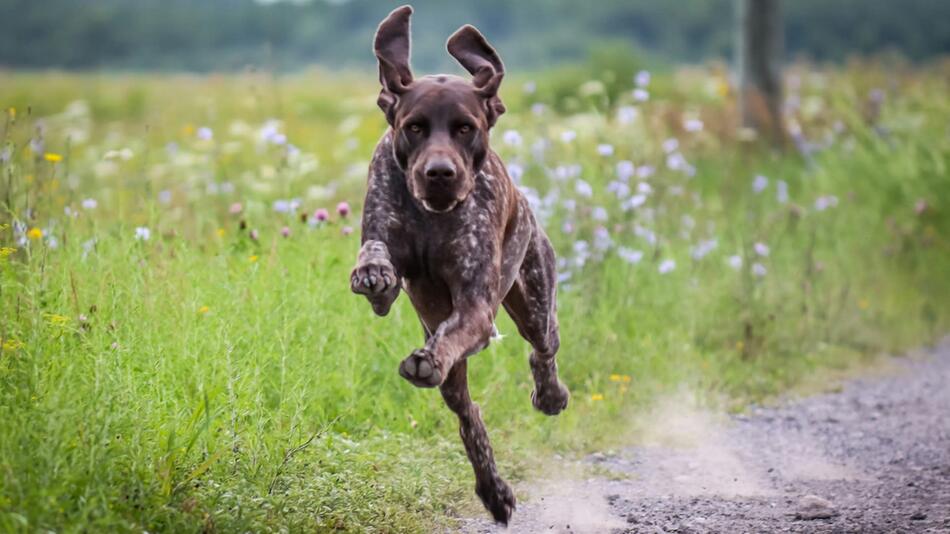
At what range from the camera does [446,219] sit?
4434 millimetres

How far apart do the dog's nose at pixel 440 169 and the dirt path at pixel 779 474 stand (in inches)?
72.2

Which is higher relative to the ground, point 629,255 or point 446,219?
point 446,219

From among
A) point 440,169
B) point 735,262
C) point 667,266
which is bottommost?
point 735,262

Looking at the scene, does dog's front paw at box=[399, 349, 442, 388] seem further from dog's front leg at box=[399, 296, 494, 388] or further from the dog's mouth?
the dog's mouth

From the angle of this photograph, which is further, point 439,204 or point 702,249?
point 702,249

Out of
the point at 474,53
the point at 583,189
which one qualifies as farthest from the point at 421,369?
the point at 583,189

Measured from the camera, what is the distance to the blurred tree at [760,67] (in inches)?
592

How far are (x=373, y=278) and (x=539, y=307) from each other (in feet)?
4.74

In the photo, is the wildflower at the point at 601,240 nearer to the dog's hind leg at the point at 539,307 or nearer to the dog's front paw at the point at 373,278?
the dog's hind leg at the point at 539,307

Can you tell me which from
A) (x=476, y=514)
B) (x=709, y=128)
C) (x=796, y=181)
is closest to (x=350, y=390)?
(x=476, y=514)

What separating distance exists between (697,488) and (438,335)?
7.94ft

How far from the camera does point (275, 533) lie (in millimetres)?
4508

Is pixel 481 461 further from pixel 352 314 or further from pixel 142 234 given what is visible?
pixel 142 234

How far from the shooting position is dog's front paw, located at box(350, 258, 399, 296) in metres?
3.99
